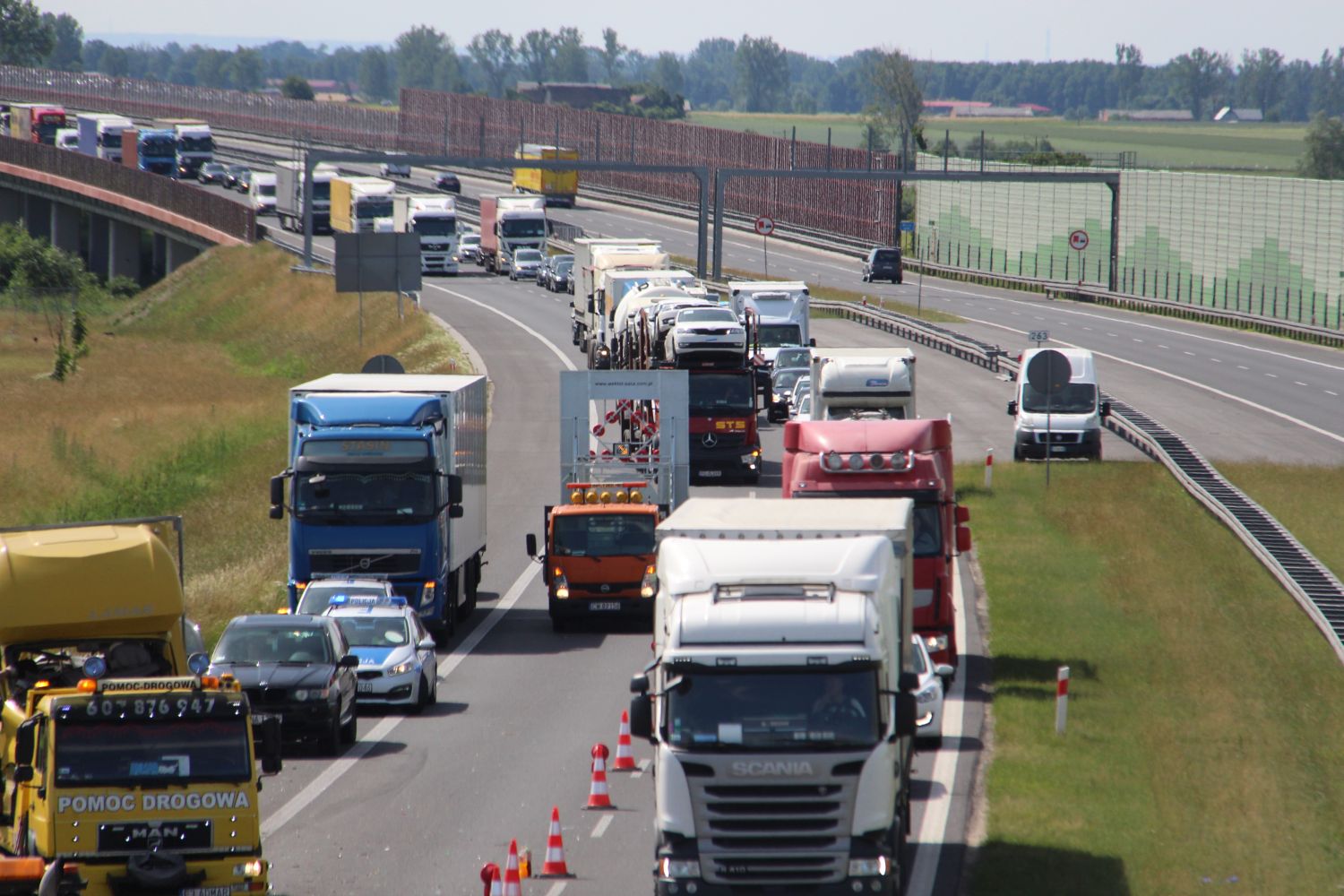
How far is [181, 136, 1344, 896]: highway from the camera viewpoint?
17.1 metres

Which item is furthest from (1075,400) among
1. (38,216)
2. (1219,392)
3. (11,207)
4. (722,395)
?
(11,207)

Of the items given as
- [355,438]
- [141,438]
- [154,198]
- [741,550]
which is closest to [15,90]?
[154,198]

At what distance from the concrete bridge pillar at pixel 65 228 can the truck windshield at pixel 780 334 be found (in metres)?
80.7

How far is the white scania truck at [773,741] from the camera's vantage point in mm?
13719

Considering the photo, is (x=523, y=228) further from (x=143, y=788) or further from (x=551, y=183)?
(x=143, y=788)

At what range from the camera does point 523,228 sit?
9388 centimetres

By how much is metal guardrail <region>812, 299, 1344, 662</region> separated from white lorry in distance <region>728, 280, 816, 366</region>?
7054 mm

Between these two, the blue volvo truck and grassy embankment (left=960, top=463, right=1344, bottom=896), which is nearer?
grassy embankment (left=960, top=463, right=1344, bottom=896)

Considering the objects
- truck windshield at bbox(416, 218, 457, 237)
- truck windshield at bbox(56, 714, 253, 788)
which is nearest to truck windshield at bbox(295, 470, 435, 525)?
truck windshield at bbox(56, 714, 253, 788)

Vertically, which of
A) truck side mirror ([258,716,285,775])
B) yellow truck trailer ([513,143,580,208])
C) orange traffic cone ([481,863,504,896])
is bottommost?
orange traffic cone ([481,863,504,896])

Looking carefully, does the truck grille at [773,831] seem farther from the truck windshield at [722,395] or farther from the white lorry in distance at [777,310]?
the white lorry in distance at [777,310]

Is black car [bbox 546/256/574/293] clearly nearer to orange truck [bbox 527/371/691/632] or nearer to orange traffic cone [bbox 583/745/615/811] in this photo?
orange truck [bbox 527/371/691/632]

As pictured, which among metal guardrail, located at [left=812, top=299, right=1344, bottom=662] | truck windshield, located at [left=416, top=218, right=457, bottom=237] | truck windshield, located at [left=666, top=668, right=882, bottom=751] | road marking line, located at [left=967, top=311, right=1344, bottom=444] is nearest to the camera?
truck windshield, located at [left=666, top=668, right=882, bottom=751]

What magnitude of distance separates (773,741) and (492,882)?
2486mm
